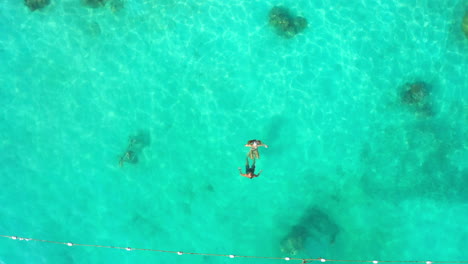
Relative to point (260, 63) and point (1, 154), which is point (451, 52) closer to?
point (260, 63)

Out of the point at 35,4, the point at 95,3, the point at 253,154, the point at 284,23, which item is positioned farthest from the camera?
the point at 35,4

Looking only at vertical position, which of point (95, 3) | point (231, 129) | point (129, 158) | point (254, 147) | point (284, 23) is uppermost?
point (95, 3)

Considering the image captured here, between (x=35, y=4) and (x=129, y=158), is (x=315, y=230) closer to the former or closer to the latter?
(x=129, y=158)

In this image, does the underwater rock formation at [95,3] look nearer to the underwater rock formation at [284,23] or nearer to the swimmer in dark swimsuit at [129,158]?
the swimmer in dark swimsuit at [129,158]

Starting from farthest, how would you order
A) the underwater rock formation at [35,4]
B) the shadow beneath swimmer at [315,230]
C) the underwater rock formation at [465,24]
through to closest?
the underwater rock formation at [35,4]
the shadow beneath swimmer at [315,230]
the underwater rock formation at [465,24]

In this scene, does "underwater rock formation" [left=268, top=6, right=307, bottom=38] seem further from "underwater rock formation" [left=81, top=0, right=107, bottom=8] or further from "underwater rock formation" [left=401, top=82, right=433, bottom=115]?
"underwater rock formation" [left=81, top=0, right=107, bottom=8]

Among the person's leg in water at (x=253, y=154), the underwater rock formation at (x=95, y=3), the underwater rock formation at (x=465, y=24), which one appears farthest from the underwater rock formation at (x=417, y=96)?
the underwater rock formation at (x=95, y=3)

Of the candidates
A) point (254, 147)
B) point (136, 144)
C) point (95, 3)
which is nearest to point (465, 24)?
point (254, 147)
